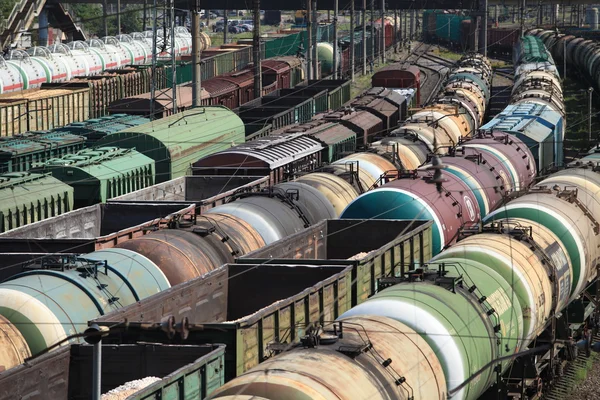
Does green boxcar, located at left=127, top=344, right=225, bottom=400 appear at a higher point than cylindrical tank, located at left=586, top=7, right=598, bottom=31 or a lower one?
lower

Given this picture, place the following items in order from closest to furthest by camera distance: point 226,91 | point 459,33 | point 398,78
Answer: point 226,91 → point 398,78 → point 459,33

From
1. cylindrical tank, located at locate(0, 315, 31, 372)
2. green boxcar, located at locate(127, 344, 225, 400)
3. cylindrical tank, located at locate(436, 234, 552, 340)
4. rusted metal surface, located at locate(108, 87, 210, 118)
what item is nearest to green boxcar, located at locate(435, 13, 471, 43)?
rusted metal surface, located at locate(108, 87, 210, 118)

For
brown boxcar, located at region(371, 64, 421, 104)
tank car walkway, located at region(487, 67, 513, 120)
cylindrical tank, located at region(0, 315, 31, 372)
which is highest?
brown boxcar, located at region(371, 64, 421, 104)

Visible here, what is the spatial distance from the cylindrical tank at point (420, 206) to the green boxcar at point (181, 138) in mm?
9238

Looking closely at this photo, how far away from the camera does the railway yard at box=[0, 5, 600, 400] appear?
50.7 ft

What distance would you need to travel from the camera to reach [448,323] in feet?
54.7

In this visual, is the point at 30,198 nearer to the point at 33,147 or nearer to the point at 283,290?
the point at 33,147

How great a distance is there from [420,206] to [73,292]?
10.3 metres

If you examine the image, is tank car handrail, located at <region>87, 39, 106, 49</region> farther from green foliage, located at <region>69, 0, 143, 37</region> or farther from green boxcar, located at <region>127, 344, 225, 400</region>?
green boxcar, located at <region>127, 344, 225, 400</region>


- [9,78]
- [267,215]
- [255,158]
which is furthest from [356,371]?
[9,78]

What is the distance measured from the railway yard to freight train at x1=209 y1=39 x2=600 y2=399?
1.8 inches

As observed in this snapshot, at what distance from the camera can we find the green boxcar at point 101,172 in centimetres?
3083

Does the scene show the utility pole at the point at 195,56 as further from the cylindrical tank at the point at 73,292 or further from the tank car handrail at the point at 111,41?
the tank car handrail at the point at 111,41

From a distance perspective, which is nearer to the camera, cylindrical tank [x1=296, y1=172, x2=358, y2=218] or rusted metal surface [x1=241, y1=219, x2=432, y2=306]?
rusted metal surface [x1=241, y1=219, x2=432, y2=306]
